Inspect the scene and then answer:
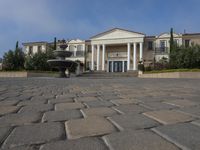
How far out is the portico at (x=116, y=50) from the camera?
115ft

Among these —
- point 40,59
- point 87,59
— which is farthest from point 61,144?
point 87,59

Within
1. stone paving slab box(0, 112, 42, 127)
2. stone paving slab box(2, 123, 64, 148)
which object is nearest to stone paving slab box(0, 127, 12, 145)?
stone paving slab box(2, 123, 64, 148)

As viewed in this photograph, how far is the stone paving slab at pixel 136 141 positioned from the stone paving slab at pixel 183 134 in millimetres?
76

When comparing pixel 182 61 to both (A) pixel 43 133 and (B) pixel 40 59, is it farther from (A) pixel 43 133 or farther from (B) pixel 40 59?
(A) pixel 43 133

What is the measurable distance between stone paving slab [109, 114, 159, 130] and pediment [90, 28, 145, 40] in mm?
33715

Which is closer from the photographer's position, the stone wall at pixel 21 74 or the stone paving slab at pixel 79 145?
the stone paving slab at pixel 79 145

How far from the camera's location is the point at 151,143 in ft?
5.01

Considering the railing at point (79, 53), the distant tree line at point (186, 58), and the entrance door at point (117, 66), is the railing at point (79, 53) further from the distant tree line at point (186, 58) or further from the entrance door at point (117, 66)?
the distant tree line at point (186, 58)

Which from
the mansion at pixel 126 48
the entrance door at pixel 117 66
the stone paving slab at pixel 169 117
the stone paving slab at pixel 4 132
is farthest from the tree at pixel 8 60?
the stone paving slab at pixel 169 117

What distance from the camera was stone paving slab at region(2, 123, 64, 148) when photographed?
1.59 m

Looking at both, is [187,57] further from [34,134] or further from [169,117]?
[34,134]

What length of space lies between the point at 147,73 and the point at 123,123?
23.0m

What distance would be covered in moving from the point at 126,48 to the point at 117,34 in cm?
292

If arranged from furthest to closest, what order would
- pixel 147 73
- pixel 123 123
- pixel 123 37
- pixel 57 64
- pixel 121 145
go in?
1. pixel 123 37
2. pixel 147 73
3. pixel 57 64
4. pixel 123 123
5. pixel 121 145
